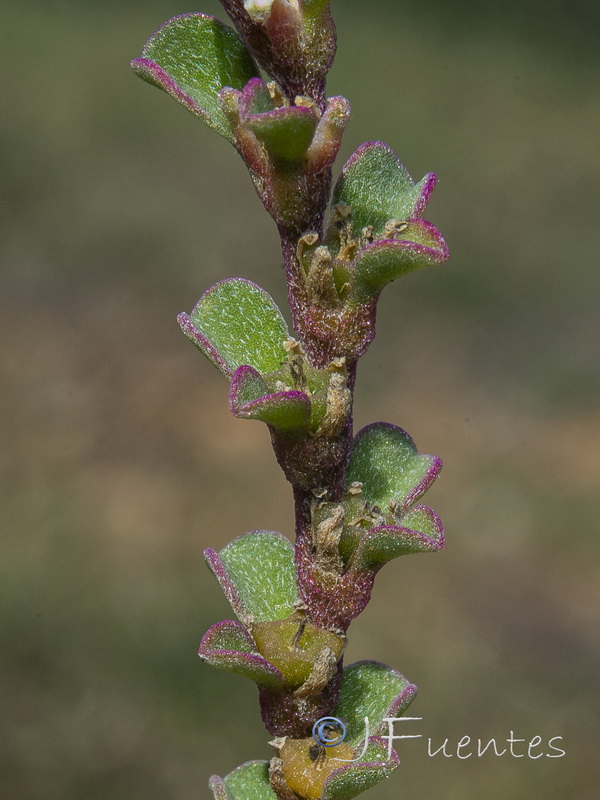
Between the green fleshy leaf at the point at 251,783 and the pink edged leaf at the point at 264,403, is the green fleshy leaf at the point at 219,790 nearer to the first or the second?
the green fleshy leaf at the point at 251,783

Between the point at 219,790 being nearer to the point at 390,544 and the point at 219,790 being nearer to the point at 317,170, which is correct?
the point at 390,544

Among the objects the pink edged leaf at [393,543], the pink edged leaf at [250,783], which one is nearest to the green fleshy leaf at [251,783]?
the pink edged leaf at [250,783]

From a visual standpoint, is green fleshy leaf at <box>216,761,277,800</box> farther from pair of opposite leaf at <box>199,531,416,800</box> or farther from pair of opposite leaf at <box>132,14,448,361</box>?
pair of opposite leaf at <box>132,14,448,361</box>

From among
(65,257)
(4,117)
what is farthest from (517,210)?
(4,117)

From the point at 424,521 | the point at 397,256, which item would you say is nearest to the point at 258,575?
the point at 424,521

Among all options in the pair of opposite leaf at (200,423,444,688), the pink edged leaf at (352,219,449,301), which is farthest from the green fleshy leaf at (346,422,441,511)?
the pink edged leaf at (352,219,449,301)
